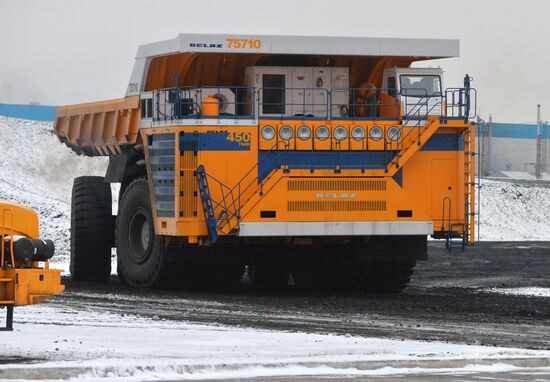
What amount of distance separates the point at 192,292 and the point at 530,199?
43.4 meters

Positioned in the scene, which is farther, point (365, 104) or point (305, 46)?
point (365, 104)

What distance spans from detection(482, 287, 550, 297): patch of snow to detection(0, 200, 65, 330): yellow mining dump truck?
35.9ft

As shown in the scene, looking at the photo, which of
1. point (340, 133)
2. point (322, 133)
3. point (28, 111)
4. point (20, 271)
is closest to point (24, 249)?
point (20, 271)

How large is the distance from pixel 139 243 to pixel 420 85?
5197 millimetres

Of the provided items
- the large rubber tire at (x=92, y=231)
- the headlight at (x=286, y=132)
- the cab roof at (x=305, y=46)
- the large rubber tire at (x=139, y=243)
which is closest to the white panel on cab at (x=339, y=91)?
the cab roof at (x=305, y=46)

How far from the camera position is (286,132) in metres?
22.5

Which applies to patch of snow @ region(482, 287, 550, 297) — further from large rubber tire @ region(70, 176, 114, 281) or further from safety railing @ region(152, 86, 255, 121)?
large rubber tire @ region(70, 176, 114, 281)

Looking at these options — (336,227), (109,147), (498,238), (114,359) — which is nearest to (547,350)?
(114,359)

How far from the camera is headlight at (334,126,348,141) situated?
22.6 meters

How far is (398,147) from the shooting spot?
22.7 m

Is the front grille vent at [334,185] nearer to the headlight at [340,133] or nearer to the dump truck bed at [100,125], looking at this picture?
the headlight at [340,133]

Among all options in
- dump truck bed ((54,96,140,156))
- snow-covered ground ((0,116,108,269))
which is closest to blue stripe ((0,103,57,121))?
snow-covered ground ((0,116,108,269))

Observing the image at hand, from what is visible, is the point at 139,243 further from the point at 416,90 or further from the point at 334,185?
the point at 416,90

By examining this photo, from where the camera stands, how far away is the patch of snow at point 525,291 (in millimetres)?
23312
